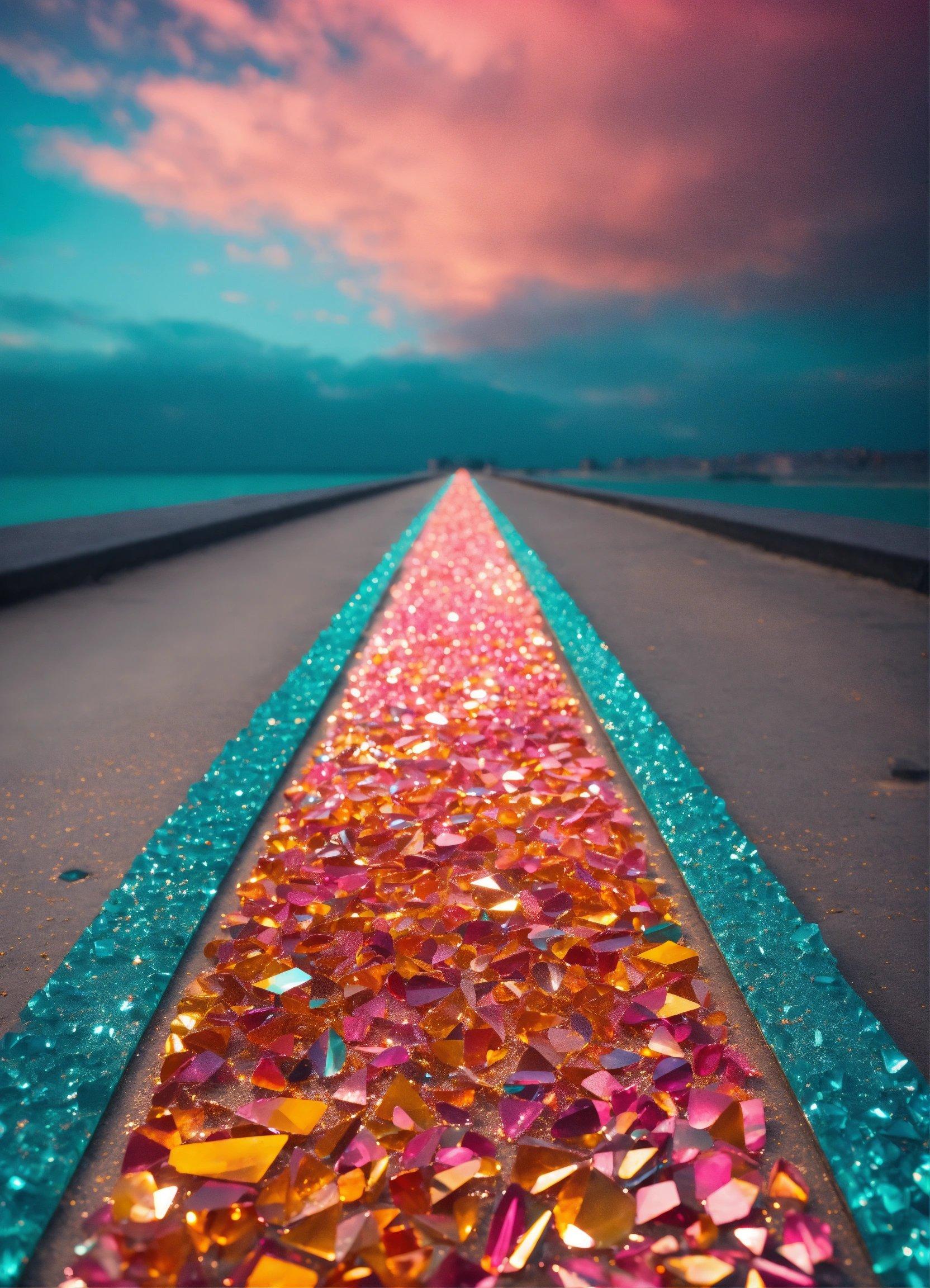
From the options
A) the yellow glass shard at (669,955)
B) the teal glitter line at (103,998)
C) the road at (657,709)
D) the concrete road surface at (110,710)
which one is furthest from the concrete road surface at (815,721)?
the concrete road surface at (110,710)

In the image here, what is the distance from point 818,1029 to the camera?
1.13m

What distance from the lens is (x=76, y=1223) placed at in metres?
0.84

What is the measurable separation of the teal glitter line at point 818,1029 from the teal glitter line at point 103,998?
3.09 feet

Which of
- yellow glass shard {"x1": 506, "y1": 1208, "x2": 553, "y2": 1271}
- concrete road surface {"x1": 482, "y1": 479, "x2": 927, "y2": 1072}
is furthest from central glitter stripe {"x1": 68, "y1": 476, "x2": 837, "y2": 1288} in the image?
concrete road surface {"x1": 482, "y1": 479, "x2": 927, "y2": 1072}

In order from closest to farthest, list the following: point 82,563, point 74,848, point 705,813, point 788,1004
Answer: point 788,1004 → point 74,848 → point 705,813 → point 82,563

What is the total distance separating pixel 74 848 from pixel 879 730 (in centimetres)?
238

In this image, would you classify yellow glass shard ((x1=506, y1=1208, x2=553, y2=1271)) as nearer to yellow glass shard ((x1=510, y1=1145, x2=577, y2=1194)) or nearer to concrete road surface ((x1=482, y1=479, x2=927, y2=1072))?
yellow glass shard ((x1=510, y1=1145, x2=577, y2=1194))

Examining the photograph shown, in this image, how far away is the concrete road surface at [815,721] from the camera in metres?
1.44

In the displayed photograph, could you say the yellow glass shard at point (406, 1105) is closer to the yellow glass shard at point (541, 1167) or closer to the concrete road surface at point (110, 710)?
the yellow glass shard at point (541, 1167)

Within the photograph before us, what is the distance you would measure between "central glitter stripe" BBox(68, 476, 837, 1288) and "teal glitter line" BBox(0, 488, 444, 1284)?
69 millimetres

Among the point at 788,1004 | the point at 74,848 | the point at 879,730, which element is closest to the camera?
the point at 788,1004

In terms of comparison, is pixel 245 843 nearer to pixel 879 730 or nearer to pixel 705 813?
pixel 705 813

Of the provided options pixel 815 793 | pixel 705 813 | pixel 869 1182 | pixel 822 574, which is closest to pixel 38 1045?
pixel 869 1182

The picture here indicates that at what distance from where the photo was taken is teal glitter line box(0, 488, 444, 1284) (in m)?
0.87
